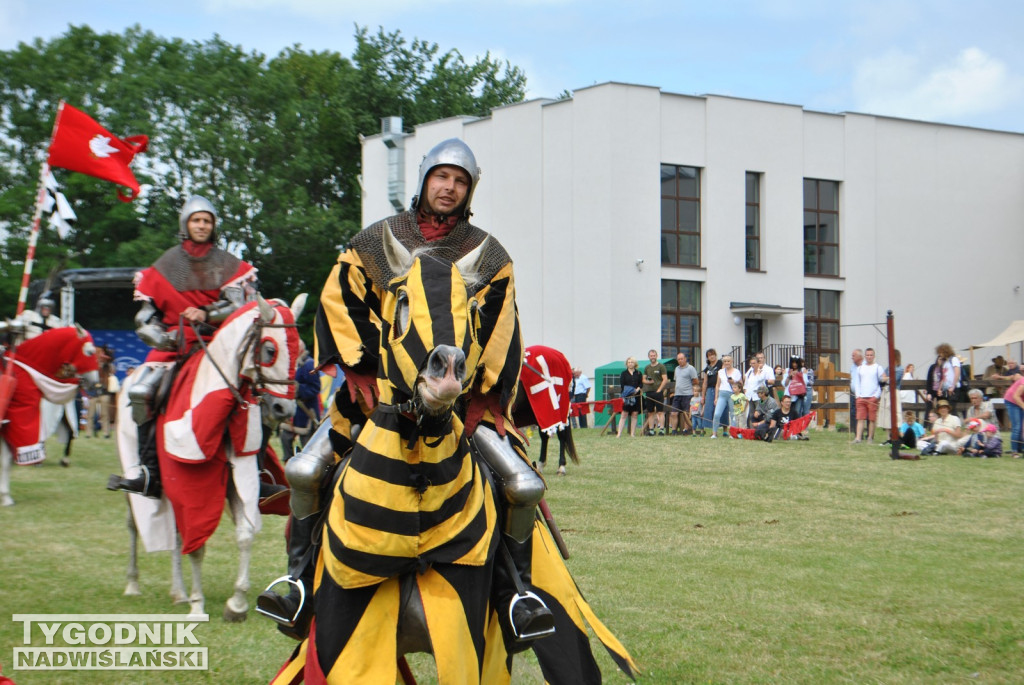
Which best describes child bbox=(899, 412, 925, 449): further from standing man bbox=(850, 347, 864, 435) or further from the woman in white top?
the woman in white top

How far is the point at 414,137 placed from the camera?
37.2m

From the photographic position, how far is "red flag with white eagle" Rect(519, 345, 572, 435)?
26.6 feet

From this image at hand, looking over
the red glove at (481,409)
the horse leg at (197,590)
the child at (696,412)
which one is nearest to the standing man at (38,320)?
the horse leg at (197,590)

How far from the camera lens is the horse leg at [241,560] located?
7.18m

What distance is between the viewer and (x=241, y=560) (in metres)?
7.43

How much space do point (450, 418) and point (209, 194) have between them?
124 feet

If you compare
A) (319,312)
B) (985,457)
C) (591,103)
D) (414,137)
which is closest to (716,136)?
(591,103)

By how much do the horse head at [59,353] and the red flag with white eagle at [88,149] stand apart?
2380 mm

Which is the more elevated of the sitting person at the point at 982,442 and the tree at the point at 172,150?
the tree at the point at 172,150

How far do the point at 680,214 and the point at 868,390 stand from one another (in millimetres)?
13568

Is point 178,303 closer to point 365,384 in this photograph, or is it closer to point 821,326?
point 365,384

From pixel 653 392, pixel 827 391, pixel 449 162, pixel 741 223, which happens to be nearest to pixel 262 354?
pixel 449 162

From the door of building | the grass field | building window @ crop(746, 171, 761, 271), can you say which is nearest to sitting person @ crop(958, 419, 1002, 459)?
the grass field

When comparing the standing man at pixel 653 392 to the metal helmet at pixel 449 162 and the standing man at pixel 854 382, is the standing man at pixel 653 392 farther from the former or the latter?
the metal helmet at pixel 449 162
